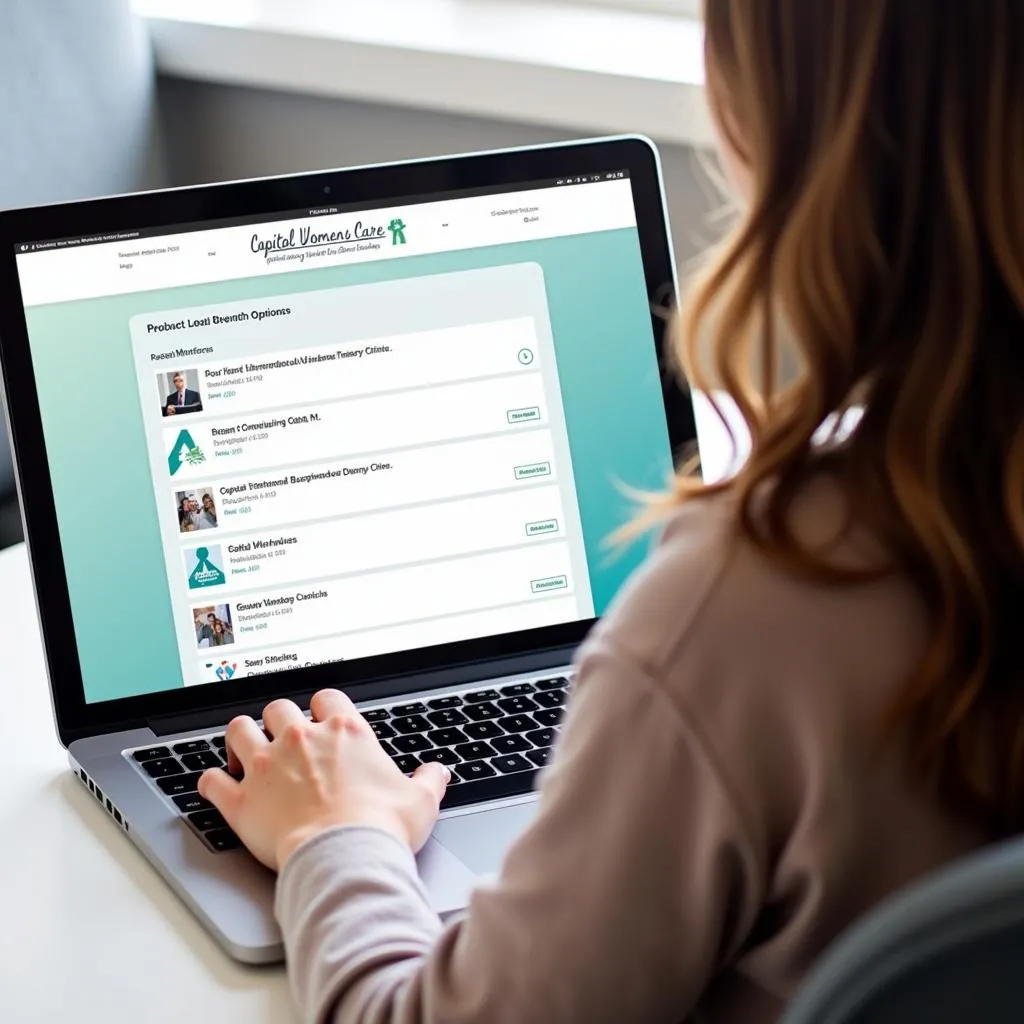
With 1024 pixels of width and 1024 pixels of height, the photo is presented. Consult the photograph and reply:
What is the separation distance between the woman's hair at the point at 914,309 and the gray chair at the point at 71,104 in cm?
123

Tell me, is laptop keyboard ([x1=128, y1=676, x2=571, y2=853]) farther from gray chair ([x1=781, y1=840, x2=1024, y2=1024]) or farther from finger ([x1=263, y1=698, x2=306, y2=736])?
gray chair ([x1=781, y1=840, x2=1024, y2=1024])

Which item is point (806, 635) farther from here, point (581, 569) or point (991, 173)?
point (581, 569)

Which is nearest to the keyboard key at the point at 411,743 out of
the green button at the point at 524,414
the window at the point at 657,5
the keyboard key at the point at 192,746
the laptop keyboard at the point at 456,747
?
the laptop keyboard at the point at 456,747

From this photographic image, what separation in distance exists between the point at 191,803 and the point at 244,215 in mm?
355

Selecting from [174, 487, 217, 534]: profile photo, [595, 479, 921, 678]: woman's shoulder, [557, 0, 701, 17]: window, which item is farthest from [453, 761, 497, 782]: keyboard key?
[557, 0, 701, 17]: window

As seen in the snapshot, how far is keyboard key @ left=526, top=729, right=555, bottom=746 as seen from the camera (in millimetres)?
903

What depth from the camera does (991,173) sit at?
1.80 ft

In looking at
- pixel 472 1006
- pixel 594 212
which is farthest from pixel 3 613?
pixel 472 1006

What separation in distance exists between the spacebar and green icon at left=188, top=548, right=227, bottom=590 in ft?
0.65

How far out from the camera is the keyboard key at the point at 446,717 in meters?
0.92

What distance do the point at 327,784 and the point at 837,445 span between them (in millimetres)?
338

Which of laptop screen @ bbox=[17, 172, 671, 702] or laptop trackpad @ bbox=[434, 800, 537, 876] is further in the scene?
laptop screen @ bbox=[17, 172, 671, 702]

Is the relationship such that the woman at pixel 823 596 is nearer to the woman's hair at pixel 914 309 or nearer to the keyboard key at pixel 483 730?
the woman's hair at pixel 914 309

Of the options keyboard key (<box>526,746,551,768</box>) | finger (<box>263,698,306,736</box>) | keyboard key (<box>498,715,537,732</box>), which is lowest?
keyboard key (<box>526,746,551,768</box>)
